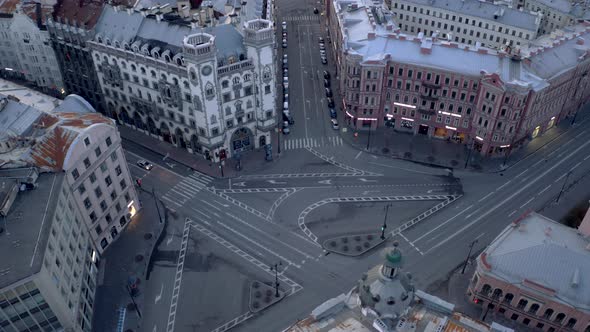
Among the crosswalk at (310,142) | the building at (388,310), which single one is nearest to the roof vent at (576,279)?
the building at (388,310)

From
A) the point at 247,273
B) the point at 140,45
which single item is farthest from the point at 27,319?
the point at 140,45

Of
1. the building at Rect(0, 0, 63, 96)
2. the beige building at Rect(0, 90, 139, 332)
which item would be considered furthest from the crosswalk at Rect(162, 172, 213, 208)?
the building at Rect(0, 0, 63, 96)

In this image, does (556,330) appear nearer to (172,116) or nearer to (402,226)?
(402,226)

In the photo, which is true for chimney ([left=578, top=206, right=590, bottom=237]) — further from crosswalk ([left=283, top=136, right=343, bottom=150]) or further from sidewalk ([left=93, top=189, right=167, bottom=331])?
sidewalk ([left=93, top=189, right=167, bottom=331])

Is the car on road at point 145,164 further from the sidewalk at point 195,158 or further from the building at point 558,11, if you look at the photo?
the building at point 558,11

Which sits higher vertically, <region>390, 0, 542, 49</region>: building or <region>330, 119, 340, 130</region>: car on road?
<region>390, 0, 542, 49</region>: building

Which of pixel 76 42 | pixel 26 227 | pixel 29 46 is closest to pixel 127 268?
pixel 26 227

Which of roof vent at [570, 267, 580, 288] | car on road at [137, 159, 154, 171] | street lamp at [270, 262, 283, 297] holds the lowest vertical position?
street lamp at [270, 262, 283, 297]
